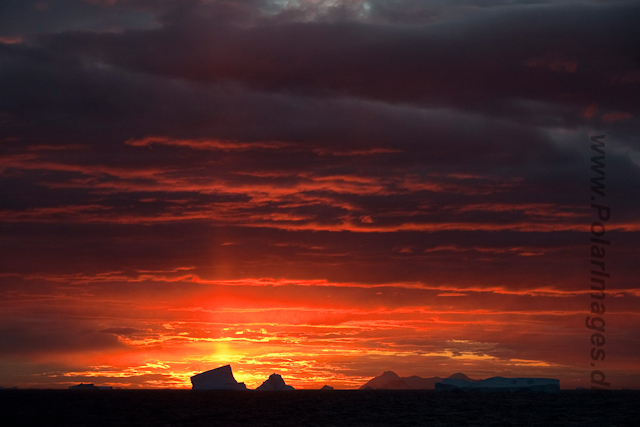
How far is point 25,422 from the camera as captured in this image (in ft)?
302

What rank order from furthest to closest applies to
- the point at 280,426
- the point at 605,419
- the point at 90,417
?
1. the point at 90,417
2. the point at 605,419
3. the point at 280,426

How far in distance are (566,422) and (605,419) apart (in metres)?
11.1

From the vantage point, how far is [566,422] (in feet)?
293

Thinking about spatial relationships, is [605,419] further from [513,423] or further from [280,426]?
[280,426]

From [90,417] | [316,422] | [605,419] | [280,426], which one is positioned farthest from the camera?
[90,417]

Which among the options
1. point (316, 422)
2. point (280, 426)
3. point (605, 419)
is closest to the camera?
point (280, 426)

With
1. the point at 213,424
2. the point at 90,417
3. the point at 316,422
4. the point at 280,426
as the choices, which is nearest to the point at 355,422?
the point at 316,422

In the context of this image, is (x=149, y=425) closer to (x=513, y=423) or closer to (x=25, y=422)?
(x=25, y=422)

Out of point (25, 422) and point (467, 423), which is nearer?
point (467, 423)

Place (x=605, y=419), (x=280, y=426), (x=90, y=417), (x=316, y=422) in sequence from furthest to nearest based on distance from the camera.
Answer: (x=90, y=417), (x=605, y=419), (x=316, y=422), (x=280, y=426)

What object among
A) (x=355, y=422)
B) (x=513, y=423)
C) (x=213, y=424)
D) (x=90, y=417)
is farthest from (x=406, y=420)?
(x=90, y=417)

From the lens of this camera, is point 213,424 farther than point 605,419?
No

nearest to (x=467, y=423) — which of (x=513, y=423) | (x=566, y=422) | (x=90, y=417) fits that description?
(x=513, y=423)

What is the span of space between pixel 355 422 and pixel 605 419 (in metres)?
38.7
